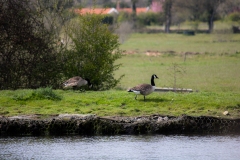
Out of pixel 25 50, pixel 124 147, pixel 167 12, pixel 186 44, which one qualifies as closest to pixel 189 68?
pixel 25 50

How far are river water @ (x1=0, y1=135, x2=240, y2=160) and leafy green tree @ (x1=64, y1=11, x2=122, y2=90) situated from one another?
7.26 meters

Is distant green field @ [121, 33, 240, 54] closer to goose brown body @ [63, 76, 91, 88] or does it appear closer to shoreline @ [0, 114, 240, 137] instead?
goose brown body @ [63, 76, 91, 88]

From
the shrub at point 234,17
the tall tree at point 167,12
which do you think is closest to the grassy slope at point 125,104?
the shrub at point 234,17

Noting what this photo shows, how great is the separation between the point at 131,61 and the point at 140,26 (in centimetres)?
4418

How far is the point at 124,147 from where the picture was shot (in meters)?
15.6

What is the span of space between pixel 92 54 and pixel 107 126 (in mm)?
7282

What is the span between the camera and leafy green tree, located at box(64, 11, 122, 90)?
23.7 m

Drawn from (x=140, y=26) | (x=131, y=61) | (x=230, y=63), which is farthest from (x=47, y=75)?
(x=140, y=26)

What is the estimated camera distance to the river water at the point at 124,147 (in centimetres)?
1480

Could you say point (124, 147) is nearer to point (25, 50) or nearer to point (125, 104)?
point (125, 104)

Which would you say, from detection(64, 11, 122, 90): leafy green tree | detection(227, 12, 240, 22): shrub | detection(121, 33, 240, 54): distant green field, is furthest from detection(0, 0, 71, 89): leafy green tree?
detection(227, 12, 240, 22): shrub

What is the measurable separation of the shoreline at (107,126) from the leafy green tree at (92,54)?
646 cm

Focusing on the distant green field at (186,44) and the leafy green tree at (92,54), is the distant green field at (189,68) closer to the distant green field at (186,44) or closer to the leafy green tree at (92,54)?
the distant green field at (186,44)

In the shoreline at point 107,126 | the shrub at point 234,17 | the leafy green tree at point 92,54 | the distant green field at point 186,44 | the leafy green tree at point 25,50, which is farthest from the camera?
the shrub at point 234,17
